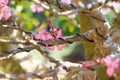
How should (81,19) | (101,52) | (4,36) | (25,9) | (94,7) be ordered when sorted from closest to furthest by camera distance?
1. (94,7)
2. (101,52)
3. (81,19)
4. (4,36)
5. (25,9)

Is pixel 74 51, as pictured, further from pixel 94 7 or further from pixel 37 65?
pixel 94 7

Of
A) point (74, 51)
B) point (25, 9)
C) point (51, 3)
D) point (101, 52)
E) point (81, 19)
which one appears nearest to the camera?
point (51, 3)

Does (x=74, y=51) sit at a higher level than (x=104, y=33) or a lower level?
higher

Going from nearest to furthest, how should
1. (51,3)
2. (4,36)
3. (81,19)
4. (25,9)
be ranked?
1. (51,3)
2. (81,19)
3. (4,36)
4. (25,9)

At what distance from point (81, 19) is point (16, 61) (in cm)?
36

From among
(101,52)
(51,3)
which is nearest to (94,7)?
(51,3)

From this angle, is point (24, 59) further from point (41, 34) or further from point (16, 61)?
point (41, 34)

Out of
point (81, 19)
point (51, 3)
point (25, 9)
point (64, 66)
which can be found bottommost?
point (64, 66)

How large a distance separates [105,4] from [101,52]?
263mm

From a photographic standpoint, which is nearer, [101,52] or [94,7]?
[94,7]

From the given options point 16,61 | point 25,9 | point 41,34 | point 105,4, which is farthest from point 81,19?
point 25,9

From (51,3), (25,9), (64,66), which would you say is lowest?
(64,66)

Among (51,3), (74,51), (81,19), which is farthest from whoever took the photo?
(74,51)

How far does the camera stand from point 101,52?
1166mm
